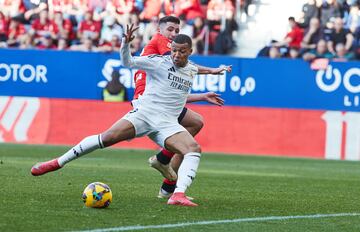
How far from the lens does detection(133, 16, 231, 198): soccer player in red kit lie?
11891 mm

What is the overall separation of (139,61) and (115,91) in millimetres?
14918

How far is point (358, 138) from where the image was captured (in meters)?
23.5

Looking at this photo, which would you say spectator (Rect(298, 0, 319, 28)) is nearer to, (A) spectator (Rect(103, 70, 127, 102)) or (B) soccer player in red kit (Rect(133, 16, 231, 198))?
(A) spectator (Rect(103, 70, 127, 102))

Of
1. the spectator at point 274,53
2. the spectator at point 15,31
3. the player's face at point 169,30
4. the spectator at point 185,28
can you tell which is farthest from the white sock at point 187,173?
the spectator at point 15,31

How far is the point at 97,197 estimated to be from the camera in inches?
404

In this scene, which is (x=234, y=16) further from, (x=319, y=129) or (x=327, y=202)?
(x=327, y=202)

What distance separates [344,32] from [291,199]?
1388cm

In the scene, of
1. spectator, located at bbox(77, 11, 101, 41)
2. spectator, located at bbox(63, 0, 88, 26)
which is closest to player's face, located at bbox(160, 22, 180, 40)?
spectator, located at bbox(77, 11, 101, 41)

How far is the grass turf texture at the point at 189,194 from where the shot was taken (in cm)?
934

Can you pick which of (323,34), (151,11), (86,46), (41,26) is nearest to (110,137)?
(323,34)

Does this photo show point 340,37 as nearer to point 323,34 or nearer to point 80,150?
point 323,34

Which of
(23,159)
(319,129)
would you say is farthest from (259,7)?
(23,159)

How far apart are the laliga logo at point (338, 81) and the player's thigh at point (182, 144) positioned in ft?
46.5

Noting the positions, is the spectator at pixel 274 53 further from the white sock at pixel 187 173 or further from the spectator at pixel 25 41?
the white sock at pixel 187 173
